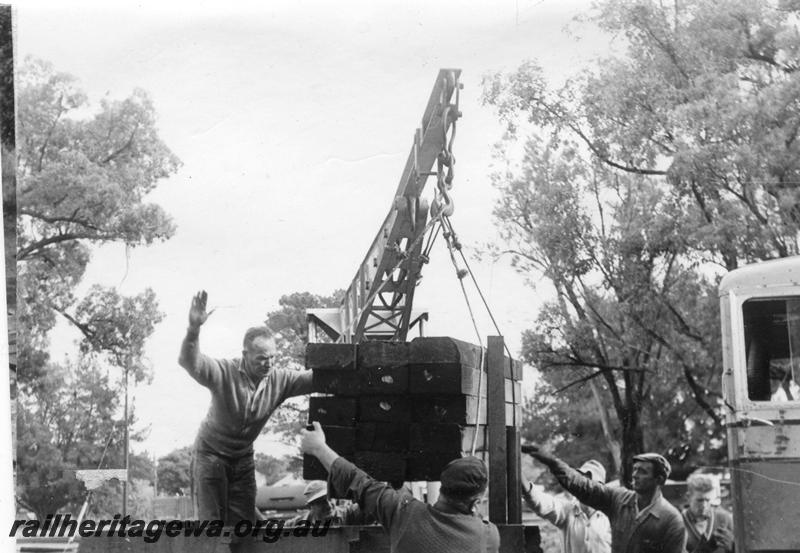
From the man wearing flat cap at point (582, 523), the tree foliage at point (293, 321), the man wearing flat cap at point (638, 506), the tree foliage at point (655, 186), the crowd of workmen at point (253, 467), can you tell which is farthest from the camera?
the tree foliage at point (655, 186)

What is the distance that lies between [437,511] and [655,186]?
8.64m

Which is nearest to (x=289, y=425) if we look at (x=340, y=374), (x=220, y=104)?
(x=220, y=104)

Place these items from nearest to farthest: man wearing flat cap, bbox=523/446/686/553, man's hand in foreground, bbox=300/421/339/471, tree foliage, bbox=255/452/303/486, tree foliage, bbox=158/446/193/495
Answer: man's hand in foreground, bbox=300/421/339/471, man wearing flat cap, bbox=523/446/686/553, tree foliage, bbox=158/446/193/495, tree foliage, bbox=255/452/303/486

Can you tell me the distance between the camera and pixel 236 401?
16.8 ft

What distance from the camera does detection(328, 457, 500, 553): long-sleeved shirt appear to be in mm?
3738

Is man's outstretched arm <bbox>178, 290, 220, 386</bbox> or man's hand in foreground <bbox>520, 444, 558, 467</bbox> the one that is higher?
man's outstretched arm <bbox>178, 290, 220, 386</bbox>

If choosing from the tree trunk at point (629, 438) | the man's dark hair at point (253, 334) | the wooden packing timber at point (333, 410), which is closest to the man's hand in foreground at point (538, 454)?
the wooden packing timber at point (333, 410)

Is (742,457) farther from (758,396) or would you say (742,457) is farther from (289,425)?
(289,425)

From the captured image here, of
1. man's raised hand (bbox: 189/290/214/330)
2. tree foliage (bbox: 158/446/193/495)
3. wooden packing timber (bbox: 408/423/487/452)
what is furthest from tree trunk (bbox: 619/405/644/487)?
man's raised hand (bbox: 189/290/214/330)

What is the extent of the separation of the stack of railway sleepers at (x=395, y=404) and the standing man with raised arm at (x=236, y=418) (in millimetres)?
594

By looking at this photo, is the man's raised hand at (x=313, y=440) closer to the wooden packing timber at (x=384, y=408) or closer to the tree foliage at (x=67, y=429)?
the wooden packing timber at (x=384, y=408)

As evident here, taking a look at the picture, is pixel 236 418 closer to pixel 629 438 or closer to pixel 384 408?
pixel 384 408

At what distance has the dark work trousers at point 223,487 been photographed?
16.4 feet

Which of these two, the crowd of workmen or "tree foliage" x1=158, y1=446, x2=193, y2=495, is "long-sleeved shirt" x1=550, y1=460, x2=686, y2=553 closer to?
the crowd of workmen
